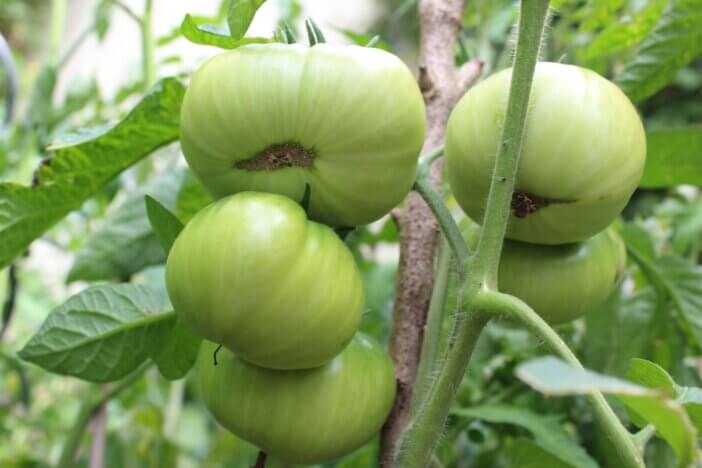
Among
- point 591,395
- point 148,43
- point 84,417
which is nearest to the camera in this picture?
point 591,395

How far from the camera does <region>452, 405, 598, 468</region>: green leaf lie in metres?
0.60

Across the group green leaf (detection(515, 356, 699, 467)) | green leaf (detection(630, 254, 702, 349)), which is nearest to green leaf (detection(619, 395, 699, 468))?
green leaf (detection(515, 356, 699, 467))

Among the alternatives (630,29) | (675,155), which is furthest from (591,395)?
(630,29)

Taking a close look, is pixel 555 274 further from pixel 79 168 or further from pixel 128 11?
pixel 128 11

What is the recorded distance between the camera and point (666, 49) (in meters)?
0.70

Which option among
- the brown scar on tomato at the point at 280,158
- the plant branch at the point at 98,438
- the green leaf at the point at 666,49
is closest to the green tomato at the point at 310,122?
the brown scar on tomato at the point at 280,158

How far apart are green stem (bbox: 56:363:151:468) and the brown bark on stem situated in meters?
0.33

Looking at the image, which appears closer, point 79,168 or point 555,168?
point 555,168

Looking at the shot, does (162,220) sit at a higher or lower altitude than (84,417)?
higher

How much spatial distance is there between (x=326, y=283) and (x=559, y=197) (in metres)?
0.15

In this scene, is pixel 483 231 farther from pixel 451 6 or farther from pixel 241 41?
pixel 451 6

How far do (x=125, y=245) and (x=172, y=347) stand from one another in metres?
0.17

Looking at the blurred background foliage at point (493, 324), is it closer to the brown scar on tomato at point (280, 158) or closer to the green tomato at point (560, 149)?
the green tomato at point (560, 149)

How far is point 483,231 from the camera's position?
15.9 inches
